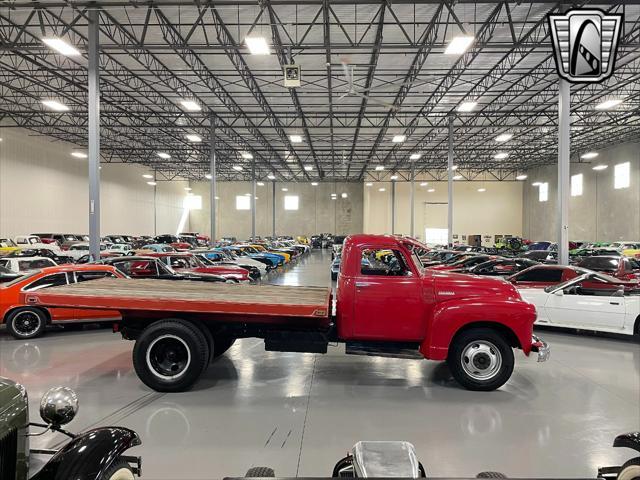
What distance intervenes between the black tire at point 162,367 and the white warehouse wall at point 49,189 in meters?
27.9

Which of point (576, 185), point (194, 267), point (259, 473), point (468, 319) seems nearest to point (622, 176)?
point (576, 185)

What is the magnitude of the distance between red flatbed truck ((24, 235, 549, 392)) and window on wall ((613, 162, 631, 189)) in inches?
1312

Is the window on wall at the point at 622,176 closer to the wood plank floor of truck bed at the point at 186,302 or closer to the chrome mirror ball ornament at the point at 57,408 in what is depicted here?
the wood plank floor of truck bed at the point at 186,302

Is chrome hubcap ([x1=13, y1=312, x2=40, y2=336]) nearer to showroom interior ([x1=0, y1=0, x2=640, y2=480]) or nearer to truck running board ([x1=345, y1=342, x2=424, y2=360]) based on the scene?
showroom interior ([x1=0, y1=0, x2=640, y2=480])

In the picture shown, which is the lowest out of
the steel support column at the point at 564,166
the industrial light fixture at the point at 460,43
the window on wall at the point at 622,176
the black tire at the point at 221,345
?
the black tire at the point at 221,345

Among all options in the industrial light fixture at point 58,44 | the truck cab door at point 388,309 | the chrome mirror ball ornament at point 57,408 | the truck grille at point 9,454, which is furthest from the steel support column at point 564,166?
the industrial light fixture at point 58,44

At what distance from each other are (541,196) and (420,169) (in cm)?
1288

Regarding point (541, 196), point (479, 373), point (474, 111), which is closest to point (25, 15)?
point (479, 373)

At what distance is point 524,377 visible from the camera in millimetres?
6406

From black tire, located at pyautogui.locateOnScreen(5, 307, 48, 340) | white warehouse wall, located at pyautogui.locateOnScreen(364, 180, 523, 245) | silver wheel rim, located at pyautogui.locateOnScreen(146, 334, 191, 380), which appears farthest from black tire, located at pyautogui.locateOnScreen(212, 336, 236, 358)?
white warehouse wall, located at pyautogui.locateOnScreen(364, 180, 523, 245)

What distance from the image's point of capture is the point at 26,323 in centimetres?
845

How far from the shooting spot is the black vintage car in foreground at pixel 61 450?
240cm

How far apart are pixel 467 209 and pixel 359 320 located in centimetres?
4683

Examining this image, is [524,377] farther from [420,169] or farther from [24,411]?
[420,169]
